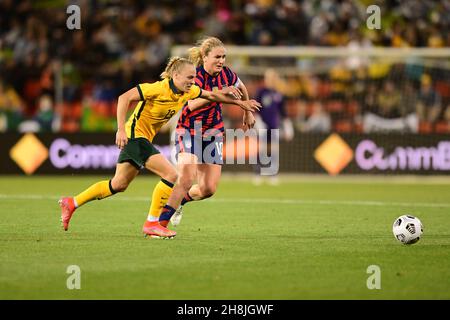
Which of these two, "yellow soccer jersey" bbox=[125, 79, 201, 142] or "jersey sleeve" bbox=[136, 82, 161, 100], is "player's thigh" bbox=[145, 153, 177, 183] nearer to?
"yellow soccer jersey" bbox=[125, 79, 201, 142]

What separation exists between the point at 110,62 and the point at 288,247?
1445 cm

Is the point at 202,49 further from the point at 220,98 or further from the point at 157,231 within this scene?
the point at 157,231

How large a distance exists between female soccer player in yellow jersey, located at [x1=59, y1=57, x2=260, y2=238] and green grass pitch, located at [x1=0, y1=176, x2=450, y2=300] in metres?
0.47

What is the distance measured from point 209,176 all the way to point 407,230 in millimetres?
2432

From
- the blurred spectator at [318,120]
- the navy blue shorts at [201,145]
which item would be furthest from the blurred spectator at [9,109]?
the navy blue shorts at [201,145]

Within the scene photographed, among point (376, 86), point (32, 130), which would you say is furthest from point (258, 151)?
point (32, 130)

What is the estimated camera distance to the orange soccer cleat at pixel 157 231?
31.1ft

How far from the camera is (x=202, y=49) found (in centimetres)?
1019

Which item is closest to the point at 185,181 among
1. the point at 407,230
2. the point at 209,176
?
the point at 209,176

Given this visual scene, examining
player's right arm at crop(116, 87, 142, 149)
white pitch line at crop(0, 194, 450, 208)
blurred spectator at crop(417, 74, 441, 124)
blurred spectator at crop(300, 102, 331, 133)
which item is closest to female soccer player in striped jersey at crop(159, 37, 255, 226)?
player's right arm at crop(116, 87, 142, 149)

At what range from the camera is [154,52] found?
22.4 metres

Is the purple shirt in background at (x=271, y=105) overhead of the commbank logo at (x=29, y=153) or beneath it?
overhead

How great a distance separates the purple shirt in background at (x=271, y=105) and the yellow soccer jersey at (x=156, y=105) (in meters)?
9.45

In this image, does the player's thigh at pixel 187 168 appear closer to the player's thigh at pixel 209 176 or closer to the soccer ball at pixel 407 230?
the player's thigh at pixel 209 176
